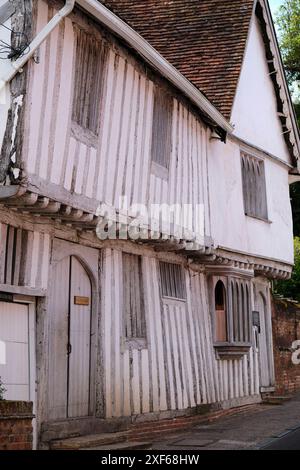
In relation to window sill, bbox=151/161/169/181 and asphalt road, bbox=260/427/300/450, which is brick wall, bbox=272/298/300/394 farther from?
window sill, bbox=151/161/169/181

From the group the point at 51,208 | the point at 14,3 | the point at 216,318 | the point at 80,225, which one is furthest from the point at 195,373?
the point at 14,3

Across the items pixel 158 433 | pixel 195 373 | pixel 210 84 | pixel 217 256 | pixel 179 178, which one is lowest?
pixel 158 433

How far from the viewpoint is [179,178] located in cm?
1309

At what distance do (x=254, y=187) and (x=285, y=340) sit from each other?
479 cm

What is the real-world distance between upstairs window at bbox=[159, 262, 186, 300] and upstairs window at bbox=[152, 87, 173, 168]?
6.15 feet

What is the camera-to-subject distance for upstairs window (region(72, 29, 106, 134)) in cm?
1004

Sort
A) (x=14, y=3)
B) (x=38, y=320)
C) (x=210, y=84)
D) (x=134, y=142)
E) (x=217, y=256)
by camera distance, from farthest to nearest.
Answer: (x=210, y=84) → (x=217, y=256) → (x=134, y=142) → (x=38, y=320) → (x=14, y=3)

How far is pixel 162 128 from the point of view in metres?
12.6

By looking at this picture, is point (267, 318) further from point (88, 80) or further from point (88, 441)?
point (88, 80)

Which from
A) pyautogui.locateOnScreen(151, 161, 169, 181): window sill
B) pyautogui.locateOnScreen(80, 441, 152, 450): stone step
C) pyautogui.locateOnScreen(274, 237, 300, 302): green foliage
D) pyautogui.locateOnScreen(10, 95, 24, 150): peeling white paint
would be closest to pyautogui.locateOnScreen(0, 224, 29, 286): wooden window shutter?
pyautogui.locateOnScreen(10, 95, 24, 150): peeling white paint

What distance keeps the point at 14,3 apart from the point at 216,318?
7975 millimetres

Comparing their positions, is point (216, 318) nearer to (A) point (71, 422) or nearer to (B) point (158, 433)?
(B) point (158, 433)

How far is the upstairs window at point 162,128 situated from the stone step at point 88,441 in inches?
181

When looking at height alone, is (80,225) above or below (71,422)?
above
